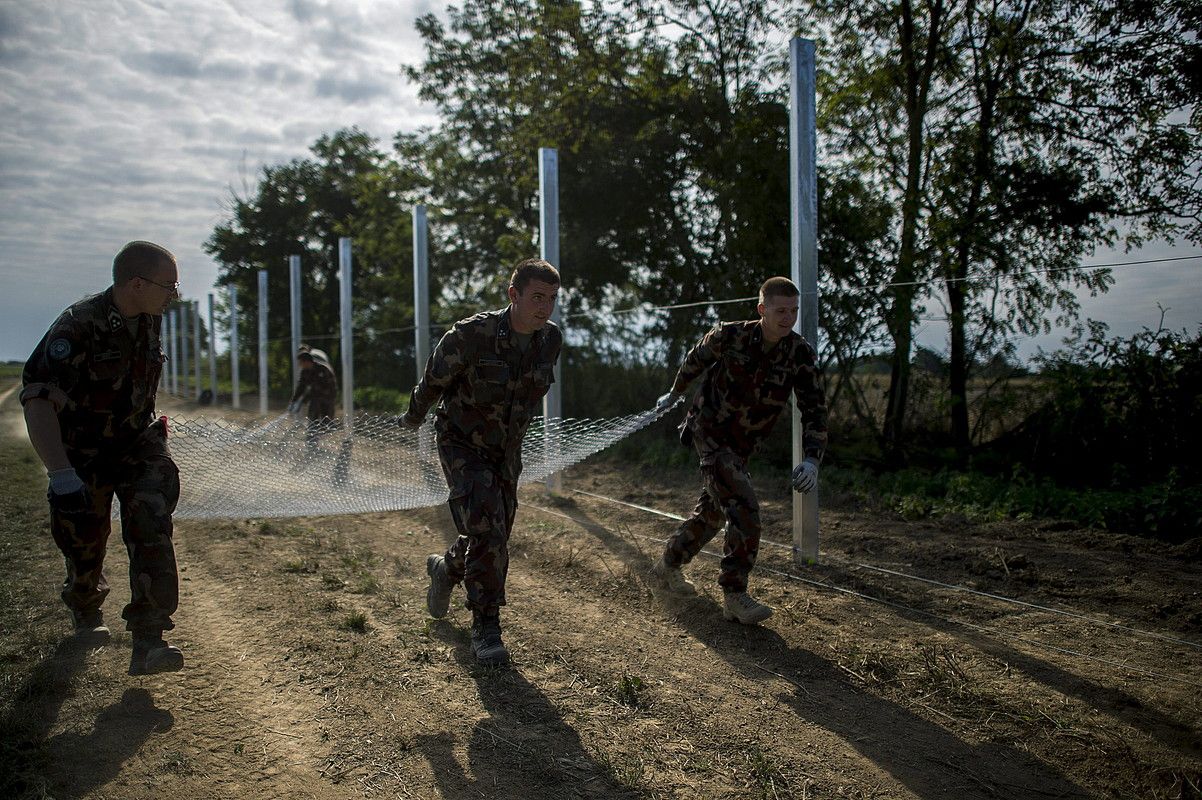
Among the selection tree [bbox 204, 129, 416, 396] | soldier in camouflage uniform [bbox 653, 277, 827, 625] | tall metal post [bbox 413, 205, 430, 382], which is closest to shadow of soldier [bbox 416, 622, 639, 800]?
soldier in camouflage uniform [bbox 653, 277, 827, 625]

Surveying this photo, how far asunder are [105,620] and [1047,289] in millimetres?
5986

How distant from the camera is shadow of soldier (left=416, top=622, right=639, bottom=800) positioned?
2.61 metres

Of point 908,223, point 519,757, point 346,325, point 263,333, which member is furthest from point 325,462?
point 263,333

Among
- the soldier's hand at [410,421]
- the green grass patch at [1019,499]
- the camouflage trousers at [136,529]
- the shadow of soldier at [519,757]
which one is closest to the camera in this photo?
the shadow of soldier at [519,757]

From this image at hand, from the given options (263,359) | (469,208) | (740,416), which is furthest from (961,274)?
(263,359)

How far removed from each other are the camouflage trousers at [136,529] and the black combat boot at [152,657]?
0.15ft

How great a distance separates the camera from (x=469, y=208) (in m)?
18.1

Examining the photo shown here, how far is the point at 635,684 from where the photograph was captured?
11.1 feet

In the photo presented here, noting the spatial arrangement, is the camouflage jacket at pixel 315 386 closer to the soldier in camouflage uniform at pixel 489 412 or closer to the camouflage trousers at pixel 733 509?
the soldier in camouflage uniform at pixel 489 412

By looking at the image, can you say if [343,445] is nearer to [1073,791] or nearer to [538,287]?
[538,287]

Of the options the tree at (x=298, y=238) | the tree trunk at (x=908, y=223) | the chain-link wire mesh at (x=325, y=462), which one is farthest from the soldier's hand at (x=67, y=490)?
the tree at (x=298, y=238)

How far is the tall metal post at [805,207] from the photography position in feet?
16.4

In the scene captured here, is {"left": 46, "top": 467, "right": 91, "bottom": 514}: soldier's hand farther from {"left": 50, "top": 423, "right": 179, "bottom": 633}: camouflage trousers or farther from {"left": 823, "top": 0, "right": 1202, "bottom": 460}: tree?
{"left": 823, "top": 0, "right": 1202, "bottom": 460}: tree

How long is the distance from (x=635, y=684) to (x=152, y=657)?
74.2 inches
